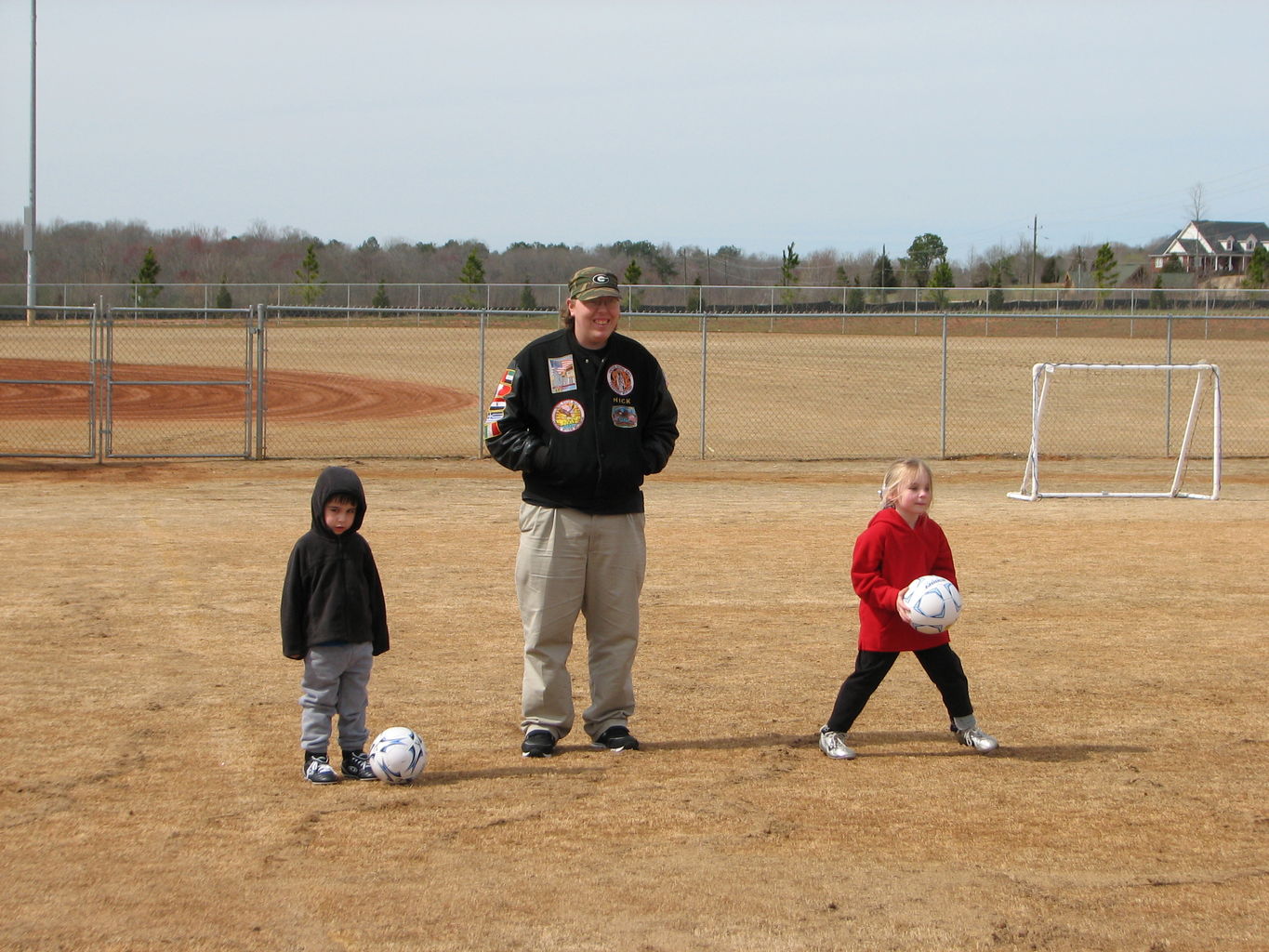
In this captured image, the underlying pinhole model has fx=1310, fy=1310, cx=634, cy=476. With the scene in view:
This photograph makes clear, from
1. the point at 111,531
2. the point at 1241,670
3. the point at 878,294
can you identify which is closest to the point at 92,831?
the point at 1241,670

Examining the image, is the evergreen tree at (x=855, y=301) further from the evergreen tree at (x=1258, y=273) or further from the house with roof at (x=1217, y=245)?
the house with roof at (x=1217, y=245)

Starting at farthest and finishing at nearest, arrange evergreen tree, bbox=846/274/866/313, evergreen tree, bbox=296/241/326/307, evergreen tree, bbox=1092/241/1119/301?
evergreen tree, bbox=1092/241/1119/301, evergreen tree, bbox=296/241/326/307, evergreen tree, bbox=846/274/866/313

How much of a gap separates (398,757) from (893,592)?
85.3 inches

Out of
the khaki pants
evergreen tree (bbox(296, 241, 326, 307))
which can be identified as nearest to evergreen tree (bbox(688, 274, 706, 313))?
evergreen tree (bbox(296, 241, 326, 307))

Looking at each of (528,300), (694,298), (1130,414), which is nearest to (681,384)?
(1130,414)

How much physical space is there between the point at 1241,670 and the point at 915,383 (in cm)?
2473

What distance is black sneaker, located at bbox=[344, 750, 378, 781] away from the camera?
541 cm

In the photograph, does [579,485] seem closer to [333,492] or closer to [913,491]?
[333,492]

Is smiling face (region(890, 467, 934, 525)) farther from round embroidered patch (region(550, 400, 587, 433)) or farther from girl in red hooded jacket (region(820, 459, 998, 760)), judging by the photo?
round embroidered patch (region(550, 400, 587, 433))

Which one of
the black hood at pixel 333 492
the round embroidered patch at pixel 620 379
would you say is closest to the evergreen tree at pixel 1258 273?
the round embroidered patch at pixel 620 379

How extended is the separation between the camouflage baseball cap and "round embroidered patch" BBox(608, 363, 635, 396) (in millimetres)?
329

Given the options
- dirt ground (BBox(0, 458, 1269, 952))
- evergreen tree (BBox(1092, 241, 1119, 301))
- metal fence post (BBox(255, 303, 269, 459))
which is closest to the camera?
dirt ground (BBox(0, 458, 1269, 952))

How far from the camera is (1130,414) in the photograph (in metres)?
27.7

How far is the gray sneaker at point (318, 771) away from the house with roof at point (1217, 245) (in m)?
103
